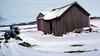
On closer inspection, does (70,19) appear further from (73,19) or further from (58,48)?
(58,48)

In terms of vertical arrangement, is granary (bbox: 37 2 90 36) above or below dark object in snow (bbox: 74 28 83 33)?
above

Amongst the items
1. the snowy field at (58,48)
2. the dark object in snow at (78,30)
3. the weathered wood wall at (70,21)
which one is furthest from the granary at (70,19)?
the snowy field at (58,48)

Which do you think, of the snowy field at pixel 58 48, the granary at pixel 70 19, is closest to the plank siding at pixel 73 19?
the granary at pixel 70 19

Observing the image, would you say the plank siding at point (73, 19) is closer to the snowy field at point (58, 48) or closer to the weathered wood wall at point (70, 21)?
the weathered wood wall at point (70, 21)

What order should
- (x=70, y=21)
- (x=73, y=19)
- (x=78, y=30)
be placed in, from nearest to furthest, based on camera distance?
(x=78, y=30) → (x=70, y=21) → (x=73, y=19)

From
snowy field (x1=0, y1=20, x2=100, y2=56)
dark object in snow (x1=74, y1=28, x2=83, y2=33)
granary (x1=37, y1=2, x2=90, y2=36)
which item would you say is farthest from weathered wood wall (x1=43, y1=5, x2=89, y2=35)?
snowy field (x1=0, y1=20, x2=100, y2=56)

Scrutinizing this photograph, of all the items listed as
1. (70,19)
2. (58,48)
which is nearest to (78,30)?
(70,19)

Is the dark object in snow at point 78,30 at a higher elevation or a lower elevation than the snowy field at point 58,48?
higher

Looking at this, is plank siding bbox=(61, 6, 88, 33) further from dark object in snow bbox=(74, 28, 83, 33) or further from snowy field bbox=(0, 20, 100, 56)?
snowy field bbox=(0, 20, 100, 56)

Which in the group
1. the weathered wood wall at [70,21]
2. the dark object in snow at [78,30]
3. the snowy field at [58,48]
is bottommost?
the snowy field at [58,48]

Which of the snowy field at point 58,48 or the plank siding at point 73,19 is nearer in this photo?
the snowy field at point 58,48

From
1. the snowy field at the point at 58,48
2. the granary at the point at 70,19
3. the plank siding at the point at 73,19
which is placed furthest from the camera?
the plank siding at the point at 73,19

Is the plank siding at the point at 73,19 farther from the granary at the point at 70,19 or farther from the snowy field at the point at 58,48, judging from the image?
the snowy field at the point at 58,48

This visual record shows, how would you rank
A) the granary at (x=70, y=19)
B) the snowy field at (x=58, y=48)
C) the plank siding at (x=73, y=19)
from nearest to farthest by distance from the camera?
the snowy field at (x=58, y=48), the granary at (x=70, y=19), the plank siding at (x=73, y=19)
